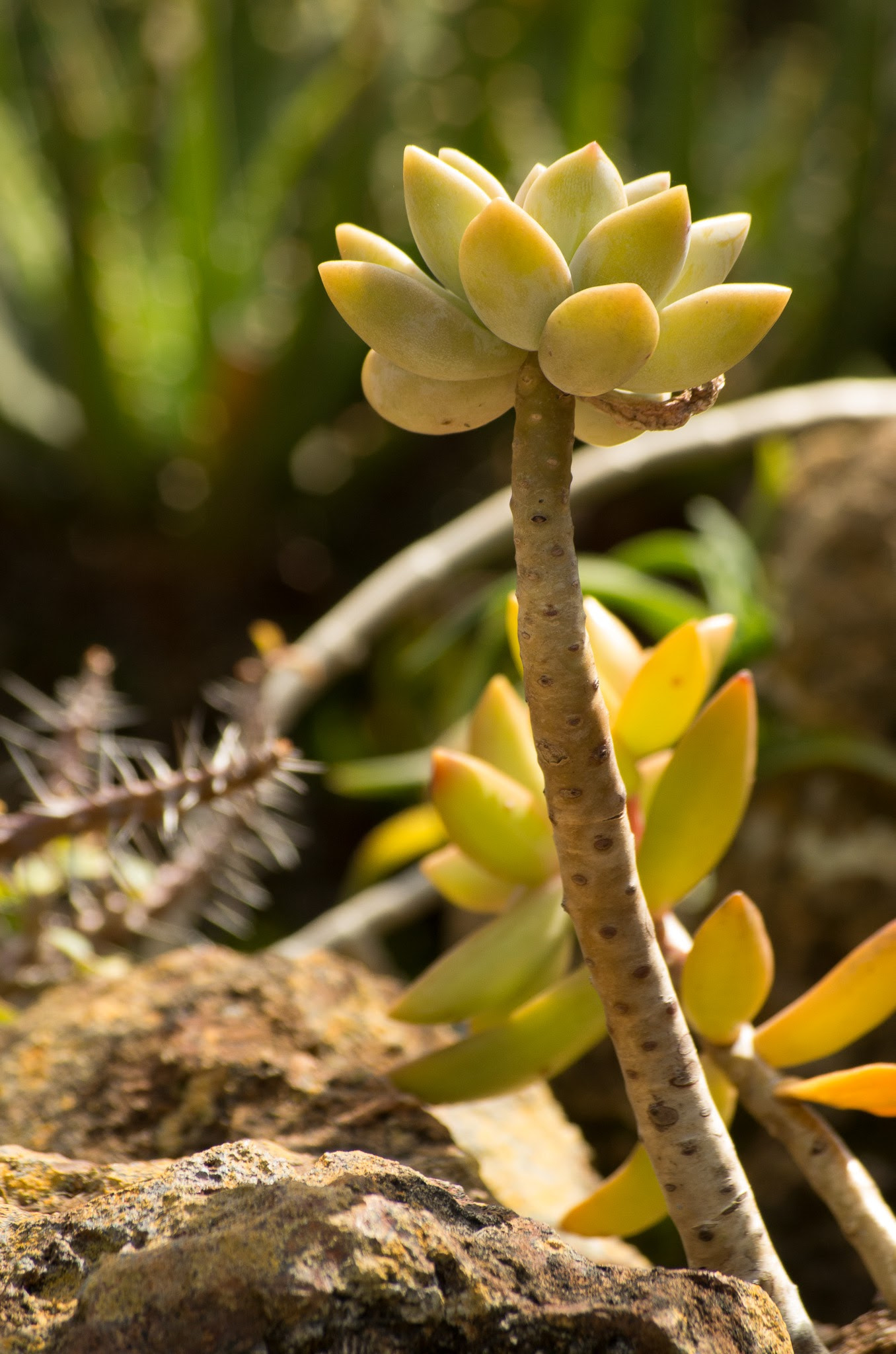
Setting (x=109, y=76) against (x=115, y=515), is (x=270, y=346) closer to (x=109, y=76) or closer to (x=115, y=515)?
(x=115, y=515)

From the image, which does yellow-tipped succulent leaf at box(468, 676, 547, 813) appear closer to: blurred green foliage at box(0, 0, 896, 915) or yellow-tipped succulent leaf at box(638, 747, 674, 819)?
yellow-tipped succulent leaf at box(638, 747, 674, 819)

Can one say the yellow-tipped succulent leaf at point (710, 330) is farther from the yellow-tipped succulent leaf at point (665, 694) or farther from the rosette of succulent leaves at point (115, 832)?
the rosette of succulent leaves at point (115, 832)

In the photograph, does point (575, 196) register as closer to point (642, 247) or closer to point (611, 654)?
point (642, 247)

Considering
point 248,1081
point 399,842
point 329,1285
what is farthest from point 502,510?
point 329,1285

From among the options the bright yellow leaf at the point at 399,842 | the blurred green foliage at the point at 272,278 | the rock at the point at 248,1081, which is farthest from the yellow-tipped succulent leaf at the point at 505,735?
the blurred green foliage at the point at 272,278

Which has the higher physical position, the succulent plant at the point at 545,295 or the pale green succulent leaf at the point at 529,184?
the pale green succulent leaf at the point at 529,184

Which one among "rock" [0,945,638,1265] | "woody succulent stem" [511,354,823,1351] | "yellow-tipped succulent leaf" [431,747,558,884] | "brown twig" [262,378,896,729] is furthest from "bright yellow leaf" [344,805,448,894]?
"woody succulent stem" [511,354,823,1351]
